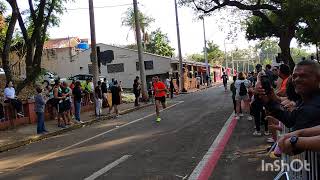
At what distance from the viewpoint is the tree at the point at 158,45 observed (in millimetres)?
74125

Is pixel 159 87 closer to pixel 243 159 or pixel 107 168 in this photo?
pixel 243 159

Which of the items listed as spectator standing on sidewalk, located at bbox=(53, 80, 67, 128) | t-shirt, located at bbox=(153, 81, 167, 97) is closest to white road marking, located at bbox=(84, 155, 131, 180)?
t-shirt, located at bbox=(153, 81, 167, 97)

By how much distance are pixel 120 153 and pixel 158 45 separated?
209ft

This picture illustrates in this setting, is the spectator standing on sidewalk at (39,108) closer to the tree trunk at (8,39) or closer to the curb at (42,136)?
the curb at (42,136)

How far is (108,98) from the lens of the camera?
27562 millimetres

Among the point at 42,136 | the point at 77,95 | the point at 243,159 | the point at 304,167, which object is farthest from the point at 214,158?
the point at 77,95

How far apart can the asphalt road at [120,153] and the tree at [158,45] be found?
2263 inches

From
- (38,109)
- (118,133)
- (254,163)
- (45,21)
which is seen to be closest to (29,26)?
(45,21)

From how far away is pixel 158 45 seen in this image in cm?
7425

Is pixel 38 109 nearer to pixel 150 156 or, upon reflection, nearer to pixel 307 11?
pixel 150 156

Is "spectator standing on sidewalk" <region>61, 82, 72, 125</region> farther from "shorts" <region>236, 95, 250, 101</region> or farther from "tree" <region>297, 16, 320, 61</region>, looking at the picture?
"tree" <region>297, 16, 320, 61</region>

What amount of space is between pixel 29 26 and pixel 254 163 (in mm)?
24600

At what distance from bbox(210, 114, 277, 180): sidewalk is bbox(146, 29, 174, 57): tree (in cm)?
6117

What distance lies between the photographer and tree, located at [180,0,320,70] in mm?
24516
